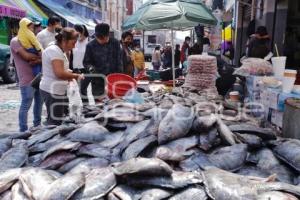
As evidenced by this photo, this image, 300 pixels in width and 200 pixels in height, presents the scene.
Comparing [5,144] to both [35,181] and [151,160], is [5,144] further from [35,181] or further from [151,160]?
[151,160]

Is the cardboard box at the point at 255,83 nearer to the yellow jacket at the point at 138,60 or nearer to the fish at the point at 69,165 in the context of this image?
the fish at the point at 69,165

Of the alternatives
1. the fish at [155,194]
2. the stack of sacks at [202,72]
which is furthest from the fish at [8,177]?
the stack of sacks at [202,72]

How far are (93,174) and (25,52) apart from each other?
12.9ft

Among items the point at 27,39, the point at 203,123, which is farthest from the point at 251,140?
the point at 27,39

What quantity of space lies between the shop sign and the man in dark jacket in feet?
42.2

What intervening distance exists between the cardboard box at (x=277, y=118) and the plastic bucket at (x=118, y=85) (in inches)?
93.2

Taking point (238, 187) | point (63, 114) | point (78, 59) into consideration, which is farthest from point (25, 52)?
point (238, 187)

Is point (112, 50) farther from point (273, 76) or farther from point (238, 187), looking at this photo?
point (238, 187)

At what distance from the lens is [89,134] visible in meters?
3.82

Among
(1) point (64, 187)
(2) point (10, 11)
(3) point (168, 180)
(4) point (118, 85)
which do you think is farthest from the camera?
(2) point (10, 11)

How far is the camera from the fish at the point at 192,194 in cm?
287

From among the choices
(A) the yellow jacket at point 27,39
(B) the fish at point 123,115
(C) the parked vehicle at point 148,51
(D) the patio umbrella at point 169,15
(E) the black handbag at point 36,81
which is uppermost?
(D) the patio umbrella at point 169,15

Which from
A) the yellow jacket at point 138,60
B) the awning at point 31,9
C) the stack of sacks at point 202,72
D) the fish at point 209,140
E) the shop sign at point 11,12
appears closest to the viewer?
the fish at point 209,140

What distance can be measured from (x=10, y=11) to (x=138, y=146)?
17.5 metres
